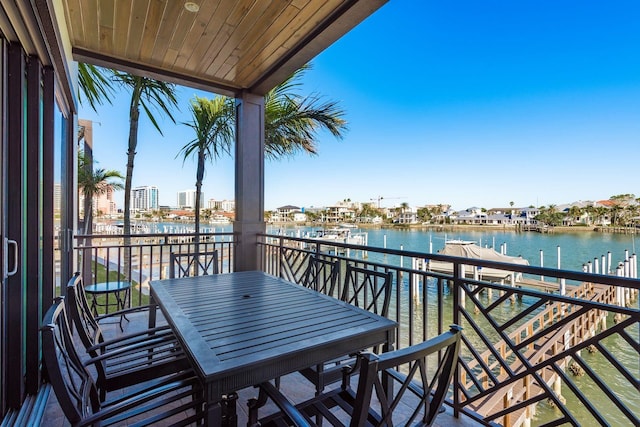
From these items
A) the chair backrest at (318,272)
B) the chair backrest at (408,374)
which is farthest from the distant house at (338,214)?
the chair backrest at (408,374)

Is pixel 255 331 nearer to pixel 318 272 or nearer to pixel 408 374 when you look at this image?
pixel 408 374

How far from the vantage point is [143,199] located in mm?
8023

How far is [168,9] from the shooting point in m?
2.57

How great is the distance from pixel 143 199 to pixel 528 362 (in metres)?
8.60

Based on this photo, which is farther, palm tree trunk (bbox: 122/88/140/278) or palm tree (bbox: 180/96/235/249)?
palm tree (bbox: 180/96/235/249)

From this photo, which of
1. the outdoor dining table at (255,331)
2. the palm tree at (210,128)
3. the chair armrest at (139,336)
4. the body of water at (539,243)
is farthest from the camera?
the body of water at (539,243)

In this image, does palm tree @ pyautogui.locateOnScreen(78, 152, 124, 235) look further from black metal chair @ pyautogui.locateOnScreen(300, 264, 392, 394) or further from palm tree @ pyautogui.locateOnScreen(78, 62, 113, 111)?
black metal chair @ pyautogui.locateOnScreen(300, 264, 392, 394)

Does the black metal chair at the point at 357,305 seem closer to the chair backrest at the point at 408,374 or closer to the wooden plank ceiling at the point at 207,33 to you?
the chair backrest at the point at 408,374

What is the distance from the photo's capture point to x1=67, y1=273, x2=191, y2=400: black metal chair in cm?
157

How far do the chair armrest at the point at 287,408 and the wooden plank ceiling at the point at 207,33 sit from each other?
2.61 m

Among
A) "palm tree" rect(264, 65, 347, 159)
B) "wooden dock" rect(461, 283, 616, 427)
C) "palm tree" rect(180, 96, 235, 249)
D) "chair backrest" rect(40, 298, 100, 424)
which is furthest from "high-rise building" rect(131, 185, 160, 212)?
"wooden dock" rect(461, 283, 616, 427)

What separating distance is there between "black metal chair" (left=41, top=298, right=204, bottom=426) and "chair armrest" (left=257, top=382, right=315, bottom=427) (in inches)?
10.2

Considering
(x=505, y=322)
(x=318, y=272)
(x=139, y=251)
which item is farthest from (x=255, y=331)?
(x=139, y=251)

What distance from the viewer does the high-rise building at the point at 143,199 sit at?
21.2 feet
